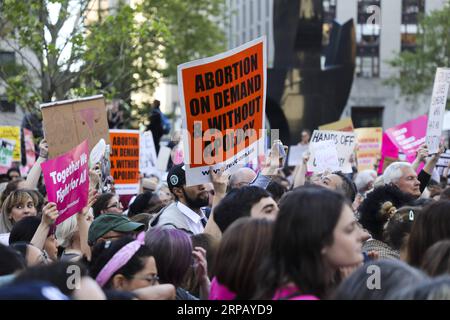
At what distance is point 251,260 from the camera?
439cm

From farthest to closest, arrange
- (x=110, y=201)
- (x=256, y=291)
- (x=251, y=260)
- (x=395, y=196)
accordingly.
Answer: (x=110, y=201)
(x=395, y=196)
(x=251, y=260)
(x=256, y=291)

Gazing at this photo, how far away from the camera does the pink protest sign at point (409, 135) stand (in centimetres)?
1339

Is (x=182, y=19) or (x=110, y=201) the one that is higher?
(x=182, y=19)

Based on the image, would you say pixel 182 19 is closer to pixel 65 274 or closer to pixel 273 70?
pixel 273 70

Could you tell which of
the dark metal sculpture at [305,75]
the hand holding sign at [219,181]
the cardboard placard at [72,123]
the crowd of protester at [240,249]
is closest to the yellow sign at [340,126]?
the cardboard placard at [72,123]

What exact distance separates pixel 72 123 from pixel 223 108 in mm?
2422

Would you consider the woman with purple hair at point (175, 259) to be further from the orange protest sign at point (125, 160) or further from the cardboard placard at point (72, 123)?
the orange protest sign at point (125, 160)

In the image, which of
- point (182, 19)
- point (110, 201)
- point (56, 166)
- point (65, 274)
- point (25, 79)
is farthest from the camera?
point (182, 19)

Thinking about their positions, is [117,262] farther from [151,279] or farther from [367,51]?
[367,51]

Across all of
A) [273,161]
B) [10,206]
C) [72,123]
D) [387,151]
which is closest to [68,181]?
[10,206]

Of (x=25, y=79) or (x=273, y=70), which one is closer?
(x=25, y=79)

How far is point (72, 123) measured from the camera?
9.47 m
